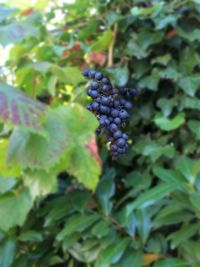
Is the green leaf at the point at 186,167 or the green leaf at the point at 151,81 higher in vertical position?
the green leaf at the point at 151,81

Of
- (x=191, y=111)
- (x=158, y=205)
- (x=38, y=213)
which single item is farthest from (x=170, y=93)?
(x=38, y=213)

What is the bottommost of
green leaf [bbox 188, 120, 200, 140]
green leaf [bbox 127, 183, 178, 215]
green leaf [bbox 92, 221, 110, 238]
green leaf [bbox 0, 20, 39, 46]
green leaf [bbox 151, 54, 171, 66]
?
green leaf [bbox 92, 221, 110, 238]

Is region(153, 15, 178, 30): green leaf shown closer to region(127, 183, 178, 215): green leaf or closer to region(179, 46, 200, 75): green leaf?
region(179, 46, 200, 75): green leaf

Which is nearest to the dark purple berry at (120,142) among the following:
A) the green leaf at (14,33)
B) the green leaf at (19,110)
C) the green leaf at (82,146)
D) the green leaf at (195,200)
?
the green leaf at (19,110)

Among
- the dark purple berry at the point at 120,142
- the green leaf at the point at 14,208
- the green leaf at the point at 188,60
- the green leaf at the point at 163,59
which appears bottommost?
the green leaf at the point at 14,208

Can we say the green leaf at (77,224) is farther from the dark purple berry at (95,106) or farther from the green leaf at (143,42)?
the dark purple berry at (95,106)

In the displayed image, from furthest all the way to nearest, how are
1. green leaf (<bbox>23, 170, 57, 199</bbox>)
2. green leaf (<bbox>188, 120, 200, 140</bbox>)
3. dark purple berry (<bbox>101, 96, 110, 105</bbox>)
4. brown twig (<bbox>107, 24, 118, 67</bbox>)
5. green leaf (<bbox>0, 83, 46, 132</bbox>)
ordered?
brown twig (<bbox>107, 24, 118, 67</bbox>) < green leaf (<bbox>188, 120, 200, 140</bbox>) < green leaf (<bbox>23, 170, 57, 199</bbox>) < green leaf (<bbox>0, 83, 46, 132</bbox>) < dark purple berry (<bbox>101, 96, 110, 105</bbox>)

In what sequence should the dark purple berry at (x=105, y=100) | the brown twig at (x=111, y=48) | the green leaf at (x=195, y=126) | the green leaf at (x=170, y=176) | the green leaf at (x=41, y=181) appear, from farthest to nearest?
1. the brown twig at (x=111, y=48)
2. the green leaf at (x=195, y=126)
3. the green leaf at (x=170, y=176)
4. the green leaf at (x=41, y=181)
5. the dark purple berry at (x=105, y=100)

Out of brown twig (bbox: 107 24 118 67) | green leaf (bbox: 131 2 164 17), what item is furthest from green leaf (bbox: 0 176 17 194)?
green leaf (bbox: 131 2 164 17)
